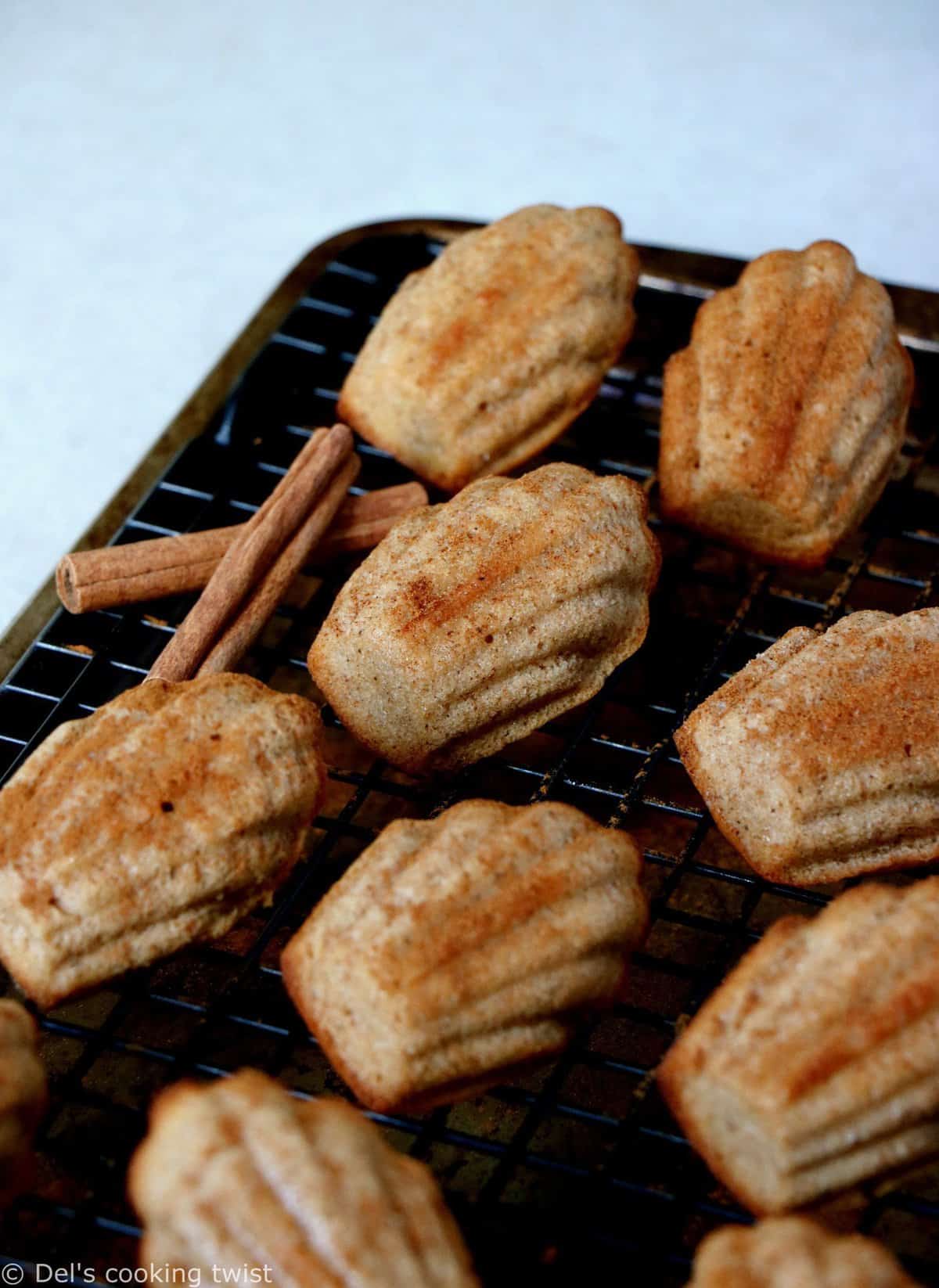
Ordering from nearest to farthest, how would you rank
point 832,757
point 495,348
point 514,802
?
point 832,757
point 514,802
point 495,348

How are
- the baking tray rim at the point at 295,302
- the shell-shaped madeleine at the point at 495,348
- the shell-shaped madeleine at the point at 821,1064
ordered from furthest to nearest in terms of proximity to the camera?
the baking tray rim at the point at 295,302, the shell-shaped madeleine at the point at 495,348, the shell-shaped madeleine at the point at 821,1064

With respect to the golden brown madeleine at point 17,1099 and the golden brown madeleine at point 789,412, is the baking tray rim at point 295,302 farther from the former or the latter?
the golden brown madeleine at point 17,1099

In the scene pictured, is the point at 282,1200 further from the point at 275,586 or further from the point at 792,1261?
the point at 275,586

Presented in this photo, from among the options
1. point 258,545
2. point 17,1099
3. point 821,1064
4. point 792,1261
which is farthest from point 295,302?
point 792,1261

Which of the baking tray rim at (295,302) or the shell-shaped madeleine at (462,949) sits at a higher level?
the baking tray rim at (295,302)

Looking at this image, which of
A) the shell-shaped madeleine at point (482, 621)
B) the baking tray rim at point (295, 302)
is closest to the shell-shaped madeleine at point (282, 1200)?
the shell-shaped madeleine at point (482, 621)

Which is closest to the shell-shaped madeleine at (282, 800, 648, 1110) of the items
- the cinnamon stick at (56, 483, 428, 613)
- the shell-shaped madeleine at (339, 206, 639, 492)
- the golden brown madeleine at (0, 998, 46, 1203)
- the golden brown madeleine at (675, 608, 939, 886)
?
the golden brown madeleine at (675, 608, 939, 886)

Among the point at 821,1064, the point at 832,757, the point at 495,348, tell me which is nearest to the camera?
the point at 821,1064
